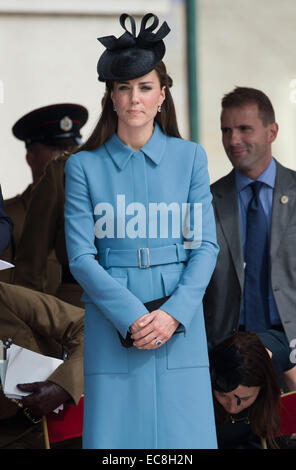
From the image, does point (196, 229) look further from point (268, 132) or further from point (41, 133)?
point (41, 133)

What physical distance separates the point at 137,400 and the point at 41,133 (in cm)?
218

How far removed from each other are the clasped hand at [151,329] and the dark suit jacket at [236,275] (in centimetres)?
97

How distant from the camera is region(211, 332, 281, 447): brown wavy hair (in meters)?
3.21

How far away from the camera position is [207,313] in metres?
3.39

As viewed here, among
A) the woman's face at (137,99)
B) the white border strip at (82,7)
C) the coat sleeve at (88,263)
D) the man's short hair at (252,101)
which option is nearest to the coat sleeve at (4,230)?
the coat sleeve at (88,263)

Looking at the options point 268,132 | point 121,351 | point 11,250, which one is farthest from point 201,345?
point 11,250

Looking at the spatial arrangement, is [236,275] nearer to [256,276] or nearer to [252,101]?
[256,276]

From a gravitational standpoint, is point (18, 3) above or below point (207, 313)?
above

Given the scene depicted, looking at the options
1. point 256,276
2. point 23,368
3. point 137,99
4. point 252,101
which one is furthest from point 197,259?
point 252,101

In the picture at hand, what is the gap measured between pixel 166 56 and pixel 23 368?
2.88 meters

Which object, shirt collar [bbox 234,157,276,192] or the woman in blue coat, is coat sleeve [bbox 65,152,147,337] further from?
shirt collar [bbox 234,157,276,192]

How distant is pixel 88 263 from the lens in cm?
245

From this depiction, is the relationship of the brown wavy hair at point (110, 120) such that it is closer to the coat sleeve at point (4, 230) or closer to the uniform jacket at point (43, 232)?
the coat sleeve at point (4, 230)

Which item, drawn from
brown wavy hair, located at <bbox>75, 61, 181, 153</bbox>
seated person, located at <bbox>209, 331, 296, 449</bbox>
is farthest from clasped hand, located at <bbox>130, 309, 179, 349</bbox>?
seated person, located at <bbox>209, 331, 296, 449</bbox>
